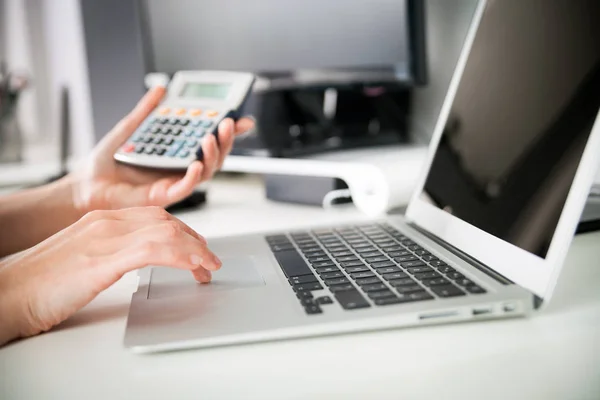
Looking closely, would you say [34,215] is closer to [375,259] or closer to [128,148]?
[128,148]

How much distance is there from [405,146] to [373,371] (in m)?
0.69

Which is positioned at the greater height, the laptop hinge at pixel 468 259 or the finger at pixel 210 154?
the finger at pixel 210 154

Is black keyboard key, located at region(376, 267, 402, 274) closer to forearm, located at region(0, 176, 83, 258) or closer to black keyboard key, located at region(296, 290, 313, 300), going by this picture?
black keyboard key, located at region(296, 290, 313, 300)

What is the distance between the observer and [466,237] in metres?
0.48

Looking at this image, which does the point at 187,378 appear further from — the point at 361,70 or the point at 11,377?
the point at 361,70

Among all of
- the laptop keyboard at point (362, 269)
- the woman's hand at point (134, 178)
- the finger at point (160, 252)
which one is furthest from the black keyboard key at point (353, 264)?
the woman's hand at point (134, 178)

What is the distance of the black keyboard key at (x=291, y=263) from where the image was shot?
44cm

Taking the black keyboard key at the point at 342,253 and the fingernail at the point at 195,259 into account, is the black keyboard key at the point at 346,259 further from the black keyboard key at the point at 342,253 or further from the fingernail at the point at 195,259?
the fingernail at the point at 195,259

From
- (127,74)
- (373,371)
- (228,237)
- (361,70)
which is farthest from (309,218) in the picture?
(127,74)

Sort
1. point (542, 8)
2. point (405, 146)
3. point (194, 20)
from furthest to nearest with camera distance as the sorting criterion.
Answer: point (405, 146), point (194, 20), point (542, 8)

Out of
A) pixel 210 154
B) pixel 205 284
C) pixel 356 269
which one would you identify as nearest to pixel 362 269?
pixel 356 269

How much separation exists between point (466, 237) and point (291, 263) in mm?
148

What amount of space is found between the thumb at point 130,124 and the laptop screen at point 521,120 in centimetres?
37

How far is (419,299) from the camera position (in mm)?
370
